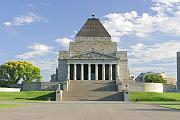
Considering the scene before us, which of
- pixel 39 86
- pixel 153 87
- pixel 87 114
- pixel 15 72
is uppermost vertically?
pixel 15 72

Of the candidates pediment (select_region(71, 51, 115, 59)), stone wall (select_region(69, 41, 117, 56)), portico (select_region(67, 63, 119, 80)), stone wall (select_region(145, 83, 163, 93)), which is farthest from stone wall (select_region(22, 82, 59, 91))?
stone wall (select_region(69, 41, 117, 56))

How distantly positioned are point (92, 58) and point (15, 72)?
79.6 ft

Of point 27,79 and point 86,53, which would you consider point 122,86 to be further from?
point 27,79

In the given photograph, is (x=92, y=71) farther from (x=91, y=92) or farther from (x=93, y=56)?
(x=91, y=92)

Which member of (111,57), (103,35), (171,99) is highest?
(103,35)

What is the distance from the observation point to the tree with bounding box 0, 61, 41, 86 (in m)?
114

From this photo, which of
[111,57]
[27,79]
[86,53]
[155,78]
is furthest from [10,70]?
[155,78]

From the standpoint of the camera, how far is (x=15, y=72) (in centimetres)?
11419

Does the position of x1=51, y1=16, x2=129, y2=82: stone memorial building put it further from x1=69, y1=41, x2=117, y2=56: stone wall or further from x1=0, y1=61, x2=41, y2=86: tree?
x1=0, y1=61, x2=41, y2=86: tree

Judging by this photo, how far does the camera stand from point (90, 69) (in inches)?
4358

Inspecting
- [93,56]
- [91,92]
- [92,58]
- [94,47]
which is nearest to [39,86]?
[91,92]

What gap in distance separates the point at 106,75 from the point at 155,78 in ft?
126

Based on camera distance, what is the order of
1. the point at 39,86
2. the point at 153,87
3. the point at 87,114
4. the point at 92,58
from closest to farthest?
the point at 87,114 < the point at 153,87 < the point at 39,86 < the point at 92,58

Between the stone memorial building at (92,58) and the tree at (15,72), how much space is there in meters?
9.15
